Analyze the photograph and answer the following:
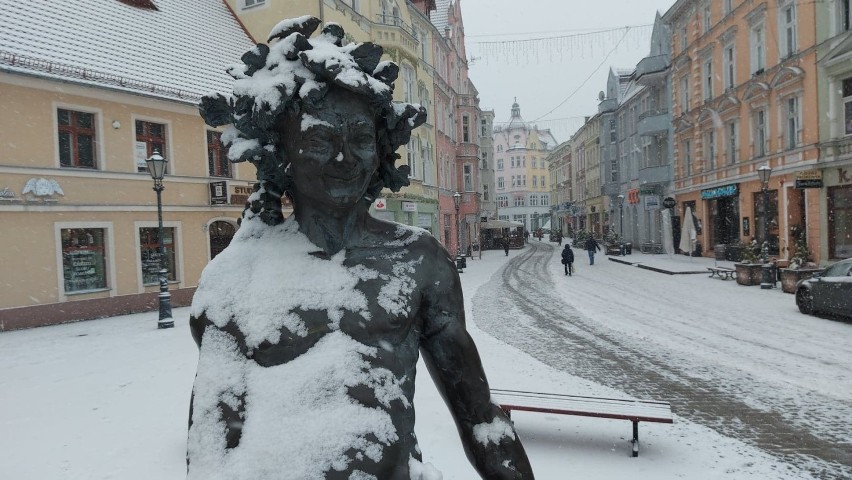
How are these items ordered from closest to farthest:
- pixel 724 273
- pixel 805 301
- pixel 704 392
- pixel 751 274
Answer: pixel 704 392
pixel 805 301
pixel 751 274
pixel 724 273

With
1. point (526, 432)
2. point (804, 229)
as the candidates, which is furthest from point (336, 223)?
point (804, 229)

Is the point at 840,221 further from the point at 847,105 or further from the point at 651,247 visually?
the point at 651,247

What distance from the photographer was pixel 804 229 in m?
20.3

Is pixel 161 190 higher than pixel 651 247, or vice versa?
pixel 161 190

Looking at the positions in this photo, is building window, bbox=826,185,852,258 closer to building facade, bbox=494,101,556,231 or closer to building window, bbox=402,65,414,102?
building window, bbox=402,65,414,102

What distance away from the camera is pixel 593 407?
5.59 metres

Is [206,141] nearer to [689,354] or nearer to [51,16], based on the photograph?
[51,16]

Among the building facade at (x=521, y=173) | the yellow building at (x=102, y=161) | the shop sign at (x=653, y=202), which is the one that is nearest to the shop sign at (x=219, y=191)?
the yellow building at (x=102, y=161)

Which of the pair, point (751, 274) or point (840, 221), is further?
point (840, 221)

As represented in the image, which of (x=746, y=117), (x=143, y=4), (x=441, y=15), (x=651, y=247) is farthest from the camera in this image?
(x=441, y=15)

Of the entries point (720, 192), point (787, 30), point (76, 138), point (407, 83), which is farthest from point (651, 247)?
point (76, 138)

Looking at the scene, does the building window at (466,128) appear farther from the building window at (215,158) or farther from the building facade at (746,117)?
the building window at (215,158)

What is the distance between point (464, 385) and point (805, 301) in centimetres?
1347

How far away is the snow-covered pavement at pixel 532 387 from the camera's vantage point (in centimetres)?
497
